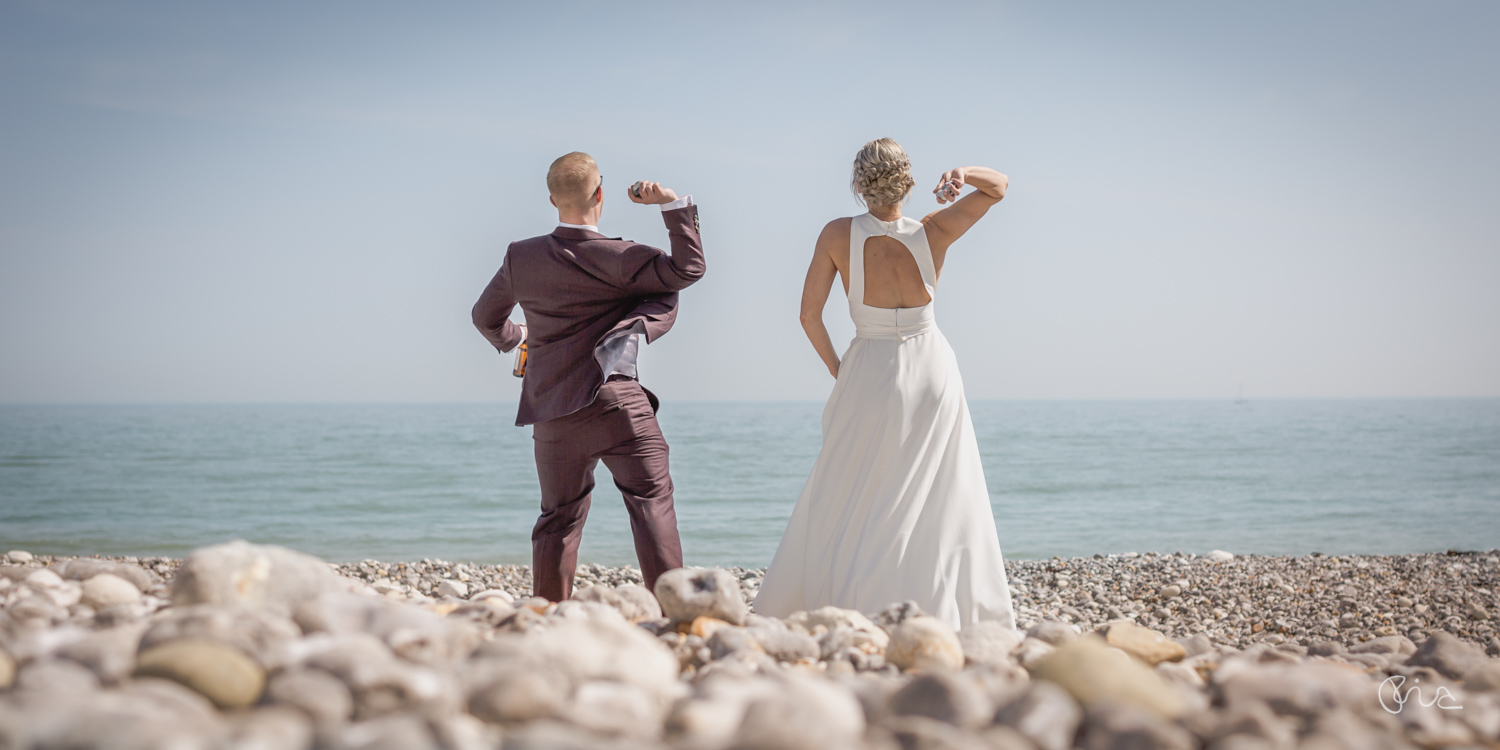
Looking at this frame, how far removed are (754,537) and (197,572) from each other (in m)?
10.5

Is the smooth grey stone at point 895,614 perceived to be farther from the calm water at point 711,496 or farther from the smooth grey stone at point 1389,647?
the calm water at point 711,496

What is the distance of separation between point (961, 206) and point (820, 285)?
2.37 feet

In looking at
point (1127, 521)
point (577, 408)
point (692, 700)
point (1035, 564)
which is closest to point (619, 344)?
point (577, 408)

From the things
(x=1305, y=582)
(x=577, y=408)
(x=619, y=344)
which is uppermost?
(x=619, y=344)

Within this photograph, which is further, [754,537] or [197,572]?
[754,537]

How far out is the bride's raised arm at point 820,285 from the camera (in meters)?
3.97

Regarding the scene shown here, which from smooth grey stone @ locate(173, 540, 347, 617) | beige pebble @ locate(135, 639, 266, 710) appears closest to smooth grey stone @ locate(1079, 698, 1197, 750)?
beige pebble @ locate(135, 639, 266, 710)

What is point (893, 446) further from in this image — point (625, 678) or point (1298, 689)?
point (625, 678)

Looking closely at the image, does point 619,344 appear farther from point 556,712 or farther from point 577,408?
point 556,712

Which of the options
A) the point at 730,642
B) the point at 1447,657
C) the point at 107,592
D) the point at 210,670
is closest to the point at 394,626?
the point at 210,670

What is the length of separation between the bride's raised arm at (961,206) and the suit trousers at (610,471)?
60.4 inches

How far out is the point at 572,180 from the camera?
13.2ft

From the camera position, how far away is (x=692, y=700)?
5.95ft

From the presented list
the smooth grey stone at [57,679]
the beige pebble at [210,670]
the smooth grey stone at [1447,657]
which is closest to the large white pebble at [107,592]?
the smooth grey stone at [57,679]
